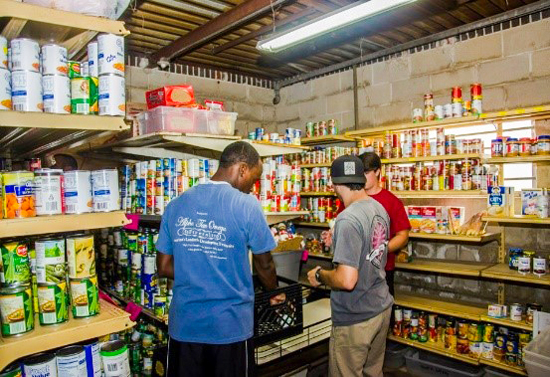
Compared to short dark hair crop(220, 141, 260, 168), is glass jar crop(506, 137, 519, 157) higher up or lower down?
higher up

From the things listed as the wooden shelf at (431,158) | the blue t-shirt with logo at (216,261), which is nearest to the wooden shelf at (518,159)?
the wooden shelf at (431,158)

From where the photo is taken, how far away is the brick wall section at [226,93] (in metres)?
5.35

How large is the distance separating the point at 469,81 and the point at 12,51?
443 centimetres

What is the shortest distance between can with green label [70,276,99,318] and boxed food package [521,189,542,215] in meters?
3.64

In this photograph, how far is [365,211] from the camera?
248 cm

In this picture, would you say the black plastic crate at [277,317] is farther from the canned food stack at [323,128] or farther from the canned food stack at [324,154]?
the canned food stack at [323,128]

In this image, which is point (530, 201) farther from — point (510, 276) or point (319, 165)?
point (319, 165)

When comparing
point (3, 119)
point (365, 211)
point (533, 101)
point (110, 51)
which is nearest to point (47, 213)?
point (3, 119)

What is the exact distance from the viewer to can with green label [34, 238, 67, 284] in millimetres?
1645

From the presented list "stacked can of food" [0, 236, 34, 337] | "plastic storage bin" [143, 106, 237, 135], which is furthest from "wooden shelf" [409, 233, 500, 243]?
"stacked can of food" [0, 236, 34, 337]

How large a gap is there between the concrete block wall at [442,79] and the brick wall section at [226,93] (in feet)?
2.11

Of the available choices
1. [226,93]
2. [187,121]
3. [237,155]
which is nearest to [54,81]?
[237,155]

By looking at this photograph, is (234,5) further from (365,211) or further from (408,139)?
(365,211)

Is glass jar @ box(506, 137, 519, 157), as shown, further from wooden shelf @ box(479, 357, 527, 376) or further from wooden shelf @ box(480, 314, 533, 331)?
wooden shelf @ box(479, 357, 527, 376)
